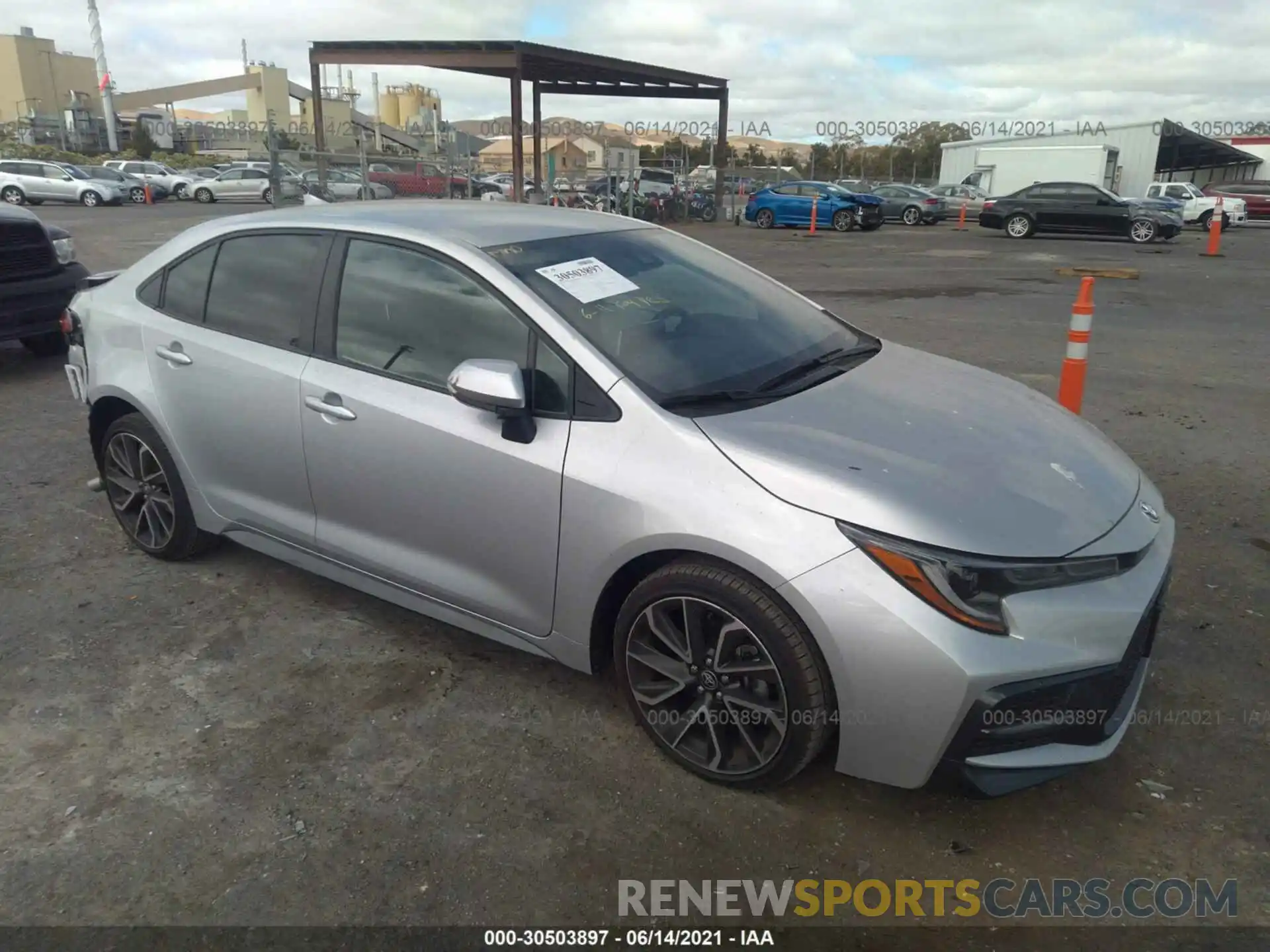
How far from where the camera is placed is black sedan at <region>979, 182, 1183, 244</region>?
74.5 feet

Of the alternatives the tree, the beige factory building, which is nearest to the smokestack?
the tree

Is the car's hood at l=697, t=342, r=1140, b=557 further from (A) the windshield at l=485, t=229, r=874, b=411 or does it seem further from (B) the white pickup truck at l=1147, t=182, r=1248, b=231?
(B) the white pickup truck at l=1147, t=182, r=1248, b=231

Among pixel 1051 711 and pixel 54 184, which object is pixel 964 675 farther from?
pixel 54 184

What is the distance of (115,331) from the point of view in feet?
13.5

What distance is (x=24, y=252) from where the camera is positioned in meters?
7.64

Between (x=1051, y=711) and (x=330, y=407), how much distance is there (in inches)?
98.8

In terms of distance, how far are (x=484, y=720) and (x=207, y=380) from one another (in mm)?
1816

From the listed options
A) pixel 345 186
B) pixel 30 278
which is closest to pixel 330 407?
pixel 30 278

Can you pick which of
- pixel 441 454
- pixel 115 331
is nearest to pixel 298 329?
pixel 441 454

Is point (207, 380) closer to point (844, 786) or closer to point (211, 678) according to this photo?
point (211, 678)

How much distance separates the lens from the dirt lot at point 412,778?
8.11 ft

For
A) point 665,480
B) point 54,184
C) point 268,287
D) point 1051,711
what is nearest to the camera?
point 1051,711

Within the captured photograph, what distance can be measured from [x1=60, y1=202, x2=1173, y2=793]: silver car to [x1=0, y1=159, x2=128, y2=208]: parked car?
112ft

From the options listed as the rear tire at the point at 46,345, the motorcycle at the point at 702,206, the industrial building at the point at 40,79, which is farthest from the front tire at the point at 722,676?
the industrial building at the point at 40,79
